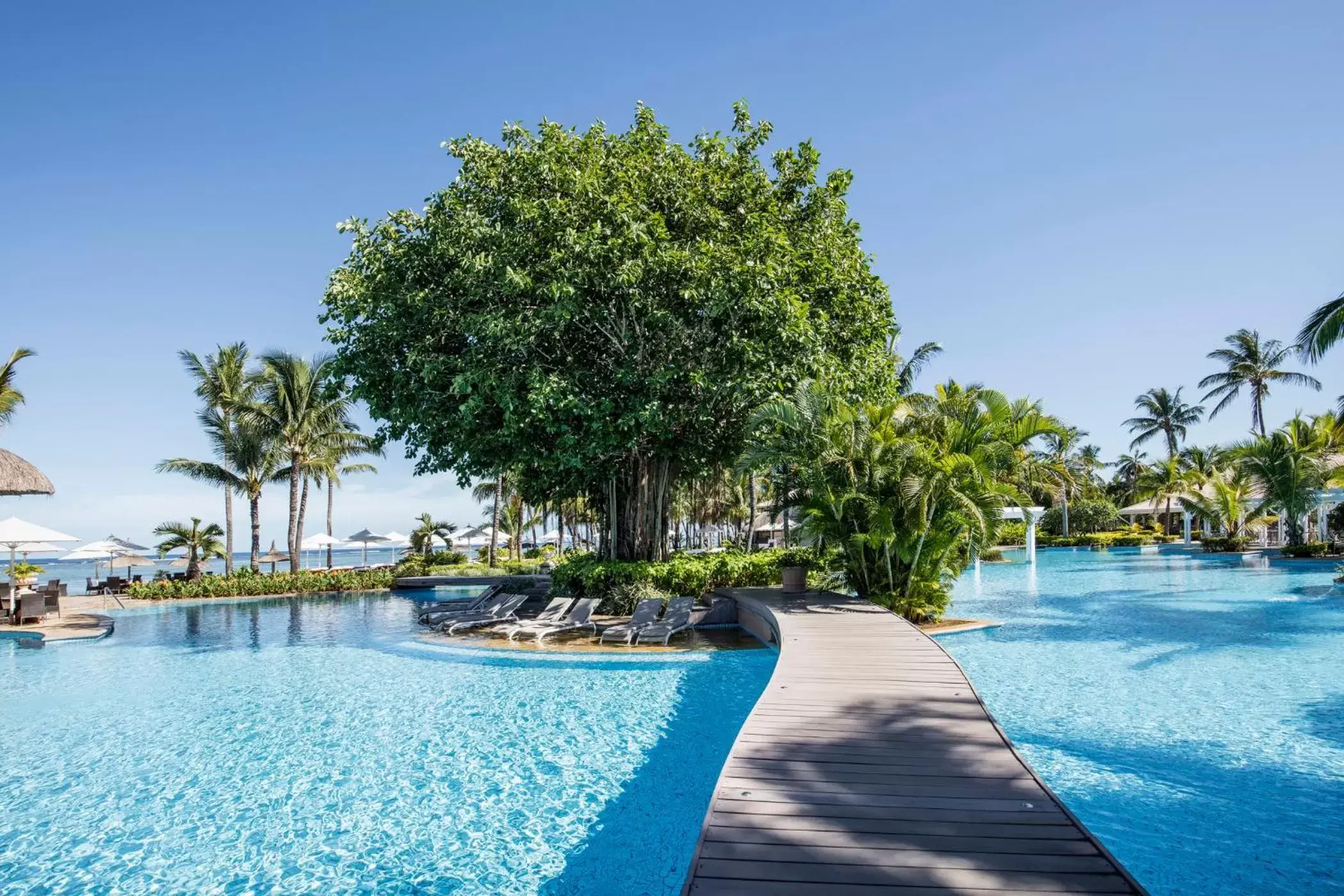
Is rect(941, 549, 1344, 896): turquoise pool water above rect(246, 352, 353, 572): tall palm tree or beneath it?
beneath

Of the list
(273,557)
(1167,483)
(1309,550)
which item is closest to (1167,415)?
(1167,483)

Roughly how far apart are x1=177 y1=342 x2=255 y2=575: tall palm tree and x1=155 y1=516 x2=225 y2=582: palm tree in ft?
11.3

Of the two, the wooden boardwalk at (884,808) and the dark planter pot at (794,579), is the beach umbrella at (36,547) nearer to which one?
the dark planter pot at (794,579)

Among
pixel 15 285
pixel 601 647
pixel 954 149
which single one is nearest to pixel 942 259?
pixel 954 149

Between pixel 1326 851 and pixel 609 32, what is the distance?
1533 centimetres

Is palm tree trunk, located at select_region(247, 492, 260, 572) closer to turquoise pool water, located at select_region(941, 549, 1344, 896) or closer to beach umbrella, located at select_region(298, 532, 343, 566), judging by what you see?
beach umbrella, located at select_region(298, 532, 343, 566)

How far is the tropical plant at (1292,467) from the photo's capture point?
28.2 meters

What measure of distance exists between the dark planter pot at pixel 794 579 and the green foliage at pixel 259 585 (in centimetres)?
1803

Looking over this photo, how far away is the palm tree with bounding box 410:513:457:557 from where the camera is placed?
129 ft

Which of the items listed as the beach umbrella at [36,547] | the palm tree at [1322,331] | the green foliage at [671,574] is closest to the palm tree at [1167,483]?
the palm tree at [1322,331]

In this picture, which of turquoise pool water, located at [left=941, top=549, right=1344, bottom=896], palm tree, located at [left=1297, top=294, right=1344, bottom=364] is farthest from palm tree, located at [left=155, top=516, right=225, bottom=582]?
palm tree, located at [left=1297, top=294, right=1344, bottom=364]

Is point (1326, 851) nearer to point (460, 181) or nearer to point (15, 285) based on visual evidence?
point (460, 181)

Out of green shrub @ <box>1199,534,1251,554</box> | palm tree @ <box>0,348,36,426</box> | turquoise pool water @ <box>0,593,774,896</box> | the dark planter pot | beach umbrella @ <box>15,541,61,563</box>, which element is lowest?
green shrub @ <box>1199,534,1251,554</box>

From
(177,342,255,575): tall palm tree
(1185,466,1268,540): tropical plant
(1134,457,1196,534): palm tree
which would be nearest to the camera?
(177,342,255,575): tall palm tree
